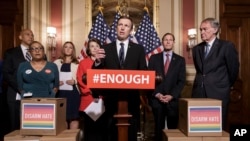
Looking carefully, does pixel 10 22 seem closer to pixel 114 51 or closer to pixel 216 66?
pixel 114 51

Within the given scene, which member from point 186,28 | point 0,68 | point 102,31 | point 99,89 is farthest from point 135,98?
point 186,28

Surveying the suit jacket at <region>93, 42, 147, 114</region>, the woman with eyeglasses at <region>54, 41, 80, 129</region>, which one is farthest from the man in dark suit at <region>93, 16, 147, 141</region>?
the woman with eyeglasses at <region>54, 41, 80, 129</region>

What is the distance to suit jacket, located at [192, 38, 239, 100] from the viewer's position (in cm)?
313

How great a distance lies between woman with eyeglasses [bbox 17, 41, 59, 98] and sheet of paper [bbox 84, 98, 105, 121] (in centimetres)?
43

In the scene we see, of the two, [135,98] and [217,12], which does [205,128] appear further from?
[217,12]

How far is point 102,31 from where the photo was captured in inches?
212

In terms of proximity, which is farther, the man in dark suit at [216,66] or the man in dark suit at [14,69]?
the man in dark suit at [14,69]

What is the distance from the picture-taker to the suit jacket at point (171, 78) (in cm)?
359

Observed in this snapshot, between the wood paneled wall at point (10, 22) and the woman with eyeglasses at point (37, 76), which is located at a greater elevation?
the wood paneled wall at point (10, 22)

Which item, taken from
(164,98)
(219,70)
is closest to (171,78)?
(164,98)

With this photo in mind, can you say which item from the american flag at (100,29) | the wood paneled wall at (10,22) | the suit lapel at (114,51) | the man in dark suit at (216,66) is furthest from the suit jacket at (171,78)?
the wood paneled wall at (10,22)

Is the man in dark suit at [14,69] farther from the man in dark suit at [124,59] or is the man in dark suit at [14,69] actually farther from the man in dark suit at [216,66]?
the man in dark suit at [216,66]

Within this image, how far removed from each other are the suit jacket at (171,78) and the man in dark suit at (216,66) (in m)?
0.45

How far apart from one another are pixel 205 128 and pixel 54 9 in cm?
401
